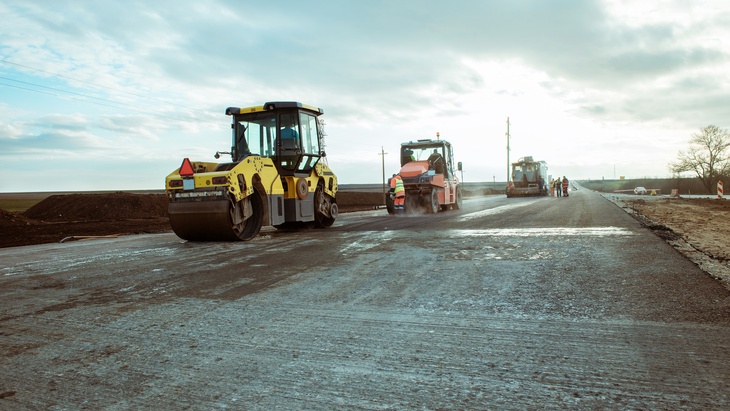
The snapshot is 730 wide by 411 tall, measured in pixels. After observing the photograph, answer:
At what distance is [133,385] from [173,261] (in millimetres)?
4387

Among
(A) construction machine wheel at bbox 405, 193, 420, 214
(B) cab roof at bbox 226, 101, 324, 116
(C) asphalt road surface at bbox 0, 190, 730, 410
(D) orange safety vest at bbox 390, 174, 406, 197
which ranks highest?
(B) cab roof at bbox 226, 101, 324, 116

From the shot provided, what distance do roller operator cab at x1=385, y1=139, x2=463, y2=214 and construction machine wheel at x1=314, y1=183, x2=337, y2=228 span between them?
5779 millimetres

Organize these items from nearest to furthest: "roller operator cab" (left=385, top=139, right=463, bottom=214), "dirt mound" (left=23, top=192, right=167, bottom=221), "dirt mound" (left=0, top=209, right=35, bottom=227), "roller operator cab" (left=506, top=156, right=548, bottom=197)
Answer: "roller operator cab" (left=385, top=139, right=463, bottom=214)
"dirt mound" (left=0, top=209, right=35, bottom=227)
"dirt mound" (left=23, top=192, right=167, bottom=221)
"roller operator cab" (left=506, top=156, right=548, bottom=197)

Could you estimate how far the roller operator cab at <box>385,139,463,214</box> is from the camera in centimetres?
1811

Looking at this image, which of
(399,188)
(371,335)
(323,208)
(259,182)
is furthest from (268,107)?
(371,335)

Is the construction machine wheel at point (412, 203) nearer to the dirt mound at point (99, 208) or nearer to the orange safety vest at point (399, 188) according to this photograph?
the orange safety vest at point (399, 188)

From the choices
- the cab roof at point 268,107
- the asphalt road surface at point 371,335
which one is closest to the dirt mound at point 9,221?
the cab roof at point 268,107

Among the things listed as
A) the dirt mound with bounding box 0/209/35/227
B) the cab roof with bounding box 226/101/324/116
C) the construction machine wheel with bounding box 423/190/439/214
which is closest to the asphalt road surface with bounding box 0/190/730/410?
the cab roof with bounding box 226/101/324/116

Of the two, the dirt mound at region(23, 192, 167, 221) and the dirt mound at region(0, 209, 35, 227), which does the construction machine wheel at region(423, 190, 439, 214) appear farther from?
the dirt mound at region(0, 209, 35, 227)

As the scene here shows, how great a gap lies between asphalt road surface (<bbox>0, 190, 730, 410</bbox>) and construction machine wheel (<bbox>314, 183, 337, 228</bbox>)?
5.80 m

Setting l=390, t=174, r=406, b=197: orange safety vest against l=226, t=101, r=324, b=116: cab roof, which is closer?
l=226, t=101, r=324, b=116: cab roof

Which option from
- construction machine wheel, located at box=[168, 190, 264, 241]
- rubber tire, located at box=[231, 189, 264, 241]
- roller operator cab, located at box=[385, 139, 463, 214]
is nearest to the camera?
construction machine wheel, located at box=[168, 190, 264, 241]

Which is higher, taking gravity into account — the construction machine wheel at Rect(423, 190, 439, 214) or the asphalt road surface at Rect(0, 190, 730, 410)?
the construction machine wheel at Rect(423, 190, 439, 214)

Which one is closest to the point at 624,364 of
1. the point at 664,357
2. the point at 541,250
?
the point at 664,357
